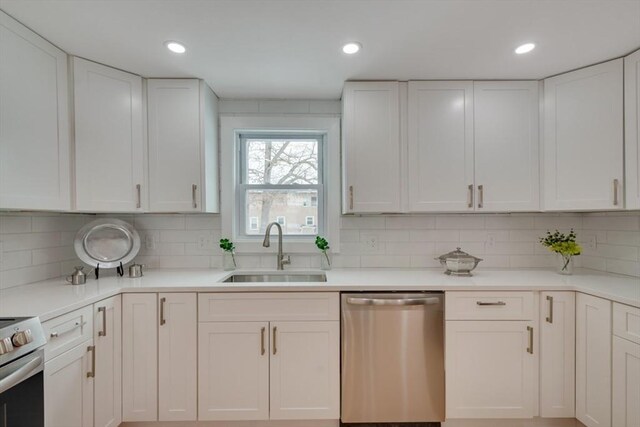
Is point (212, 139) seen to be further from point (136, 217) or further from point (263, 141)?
point (136, 217)

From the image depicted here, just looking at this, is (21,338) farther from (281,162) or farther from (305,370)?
(281,162)

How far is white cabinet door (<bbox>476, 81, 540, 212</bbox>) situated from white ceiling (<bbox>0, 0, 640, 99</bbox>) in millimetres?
125

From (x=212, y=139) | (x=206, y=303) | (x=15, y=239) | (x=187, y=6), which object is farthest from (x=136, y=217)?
(x=187, y=6)

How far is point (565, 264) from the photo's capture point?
2178 mm

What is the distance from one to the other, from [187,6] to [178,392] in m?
2.07

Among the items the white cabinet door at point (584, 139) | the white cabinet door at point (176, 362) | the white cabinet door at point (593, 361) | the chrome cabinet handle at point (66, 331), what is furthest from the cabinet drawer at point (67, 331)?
the white cabinet door at point (584, 139)

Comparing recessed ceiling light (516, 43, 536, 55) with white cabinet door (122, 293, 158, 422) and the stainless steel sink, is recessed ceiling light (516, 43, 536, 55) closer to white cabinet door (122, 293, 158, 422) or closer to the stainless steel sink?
the stainless steel sink

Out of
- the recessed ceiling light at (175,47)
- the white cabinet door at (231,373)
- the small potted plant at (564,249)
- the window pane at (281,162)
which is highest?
the recessed ceiling light at (175,47)

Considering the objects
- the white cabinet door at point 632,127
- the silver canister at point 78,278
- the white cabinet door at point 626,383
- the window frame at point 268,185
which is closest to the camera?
the white cabinet door at point 626,383

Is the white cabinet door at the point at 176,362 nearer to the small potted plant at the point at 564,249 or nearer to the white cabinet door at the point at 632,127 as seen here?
the small potted plant at the point at 564,249

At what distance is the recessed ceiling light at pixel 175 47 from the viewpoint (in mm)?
1717

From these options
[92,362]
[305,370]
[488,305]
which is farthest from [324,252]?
[92,362]

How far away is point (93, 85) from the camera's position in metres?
1.90

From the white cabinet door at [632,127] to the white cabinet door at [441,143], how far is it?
824mm
